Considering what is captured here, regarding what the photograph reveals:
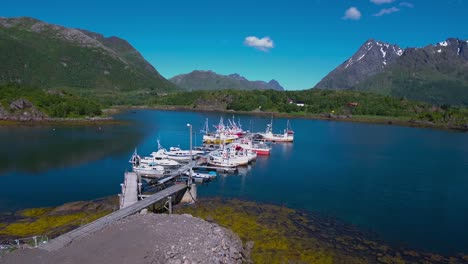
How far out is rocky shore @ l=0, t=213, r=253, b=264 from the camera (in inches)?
869

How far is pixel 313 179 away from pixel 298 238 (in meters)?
25.9

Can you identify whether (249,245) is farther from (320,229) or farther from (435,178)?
(435,178)

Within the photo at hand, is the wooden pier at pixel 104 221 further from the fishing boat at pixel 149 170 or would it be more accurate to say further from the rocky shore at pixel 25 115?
the rocky shore at pixel 25 115

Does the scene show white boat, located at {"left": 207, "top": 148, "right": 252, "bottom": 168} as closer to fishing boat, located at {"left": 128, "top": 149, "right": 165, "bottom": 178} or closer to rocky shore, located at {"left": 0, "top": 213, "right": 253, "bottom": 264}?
fishing boat, located at {"left": 128, "top": 149, "right": 165, "bottom": 178}

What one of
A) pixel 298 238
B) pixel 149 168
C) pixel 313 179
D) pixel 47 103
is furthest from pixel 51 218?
pixel 47 103

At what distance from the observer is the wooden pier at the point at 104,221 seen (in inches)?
932

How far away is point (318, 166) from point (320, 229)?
3351 cm

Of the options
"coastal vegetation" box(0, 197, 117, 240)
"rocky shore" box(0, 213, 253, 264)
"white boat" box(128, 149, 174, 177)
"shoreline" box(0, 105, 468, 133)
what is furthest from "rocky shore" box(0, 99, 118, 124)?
"rocky shore" box(0, 213, 253, 264)

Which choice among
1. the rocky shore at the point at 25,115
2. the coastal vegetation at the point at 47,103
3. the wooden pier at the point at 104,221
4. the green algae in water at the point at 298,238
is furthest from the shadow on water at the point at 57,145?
the green algae in water at the point at 298,238

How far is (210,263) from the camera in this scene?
2275cm

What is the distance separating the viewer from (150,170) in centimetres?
5269

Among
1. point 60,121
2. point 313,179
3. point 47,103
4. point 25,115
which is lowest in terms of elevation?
point 313,179

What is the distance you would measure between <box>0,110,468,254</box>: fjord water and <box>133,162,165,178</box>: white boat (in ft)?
10.6

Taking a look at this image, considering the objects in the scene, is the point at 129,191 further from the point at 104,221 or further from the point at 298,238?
the point at 298,238
